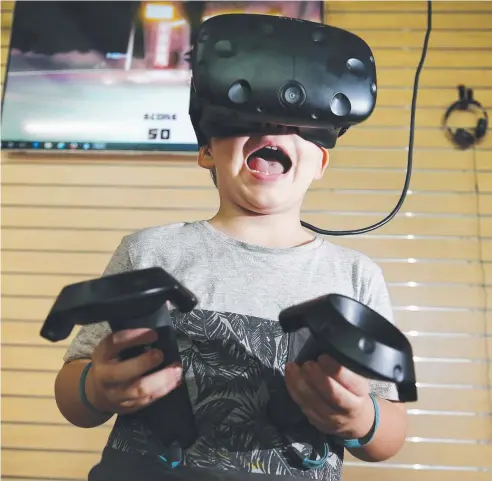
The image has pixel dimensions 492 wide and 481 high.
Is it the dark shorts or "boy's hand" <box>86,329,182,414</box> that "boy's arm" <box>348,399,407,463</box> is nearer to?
the dark shorts

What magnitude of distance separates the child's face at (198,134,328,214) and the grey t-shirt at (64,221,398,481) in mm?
54

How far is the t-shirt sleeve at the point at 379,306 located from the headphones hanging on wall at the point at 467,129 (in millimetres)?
883

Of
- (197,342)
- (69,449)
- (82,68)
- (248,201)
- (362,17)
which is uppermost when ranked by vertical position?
(362,17)

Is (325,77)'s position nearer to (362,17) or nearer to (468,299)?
(468,299)

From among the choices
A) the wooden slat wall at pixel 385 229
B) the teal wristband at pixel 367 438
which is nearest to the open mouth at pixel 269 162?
the teal wristband at pixel 367 438

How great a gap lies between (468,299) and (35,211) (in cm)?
120

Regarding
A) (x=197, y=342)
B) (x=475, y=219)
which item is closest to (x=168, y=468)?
(x=197, y=342)

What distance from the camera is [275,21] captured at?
0.52m

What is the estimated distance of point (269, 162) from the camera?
0.57 metres

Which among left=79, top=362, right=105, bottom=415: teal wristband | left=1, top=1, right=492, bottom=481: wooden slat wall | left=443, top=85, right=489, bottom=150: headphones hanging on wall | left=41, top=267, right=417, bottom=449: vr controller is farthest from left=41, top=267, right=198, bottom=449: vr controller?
left=443, top=85, right=489, bottom=150: headphones hanging on wall

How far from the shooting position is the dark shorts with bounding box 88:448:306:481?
1.39 feet

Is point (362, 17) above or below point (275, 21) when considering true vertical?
above

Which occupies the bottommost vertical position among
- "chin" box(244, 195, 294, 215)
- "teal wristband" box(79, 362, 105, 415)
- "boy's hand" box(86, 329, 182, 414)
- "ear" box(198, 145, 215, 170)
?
"teal wristband" box(79, 362, 105, 415)

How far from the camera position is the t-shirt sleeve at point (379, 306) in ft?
1.76
